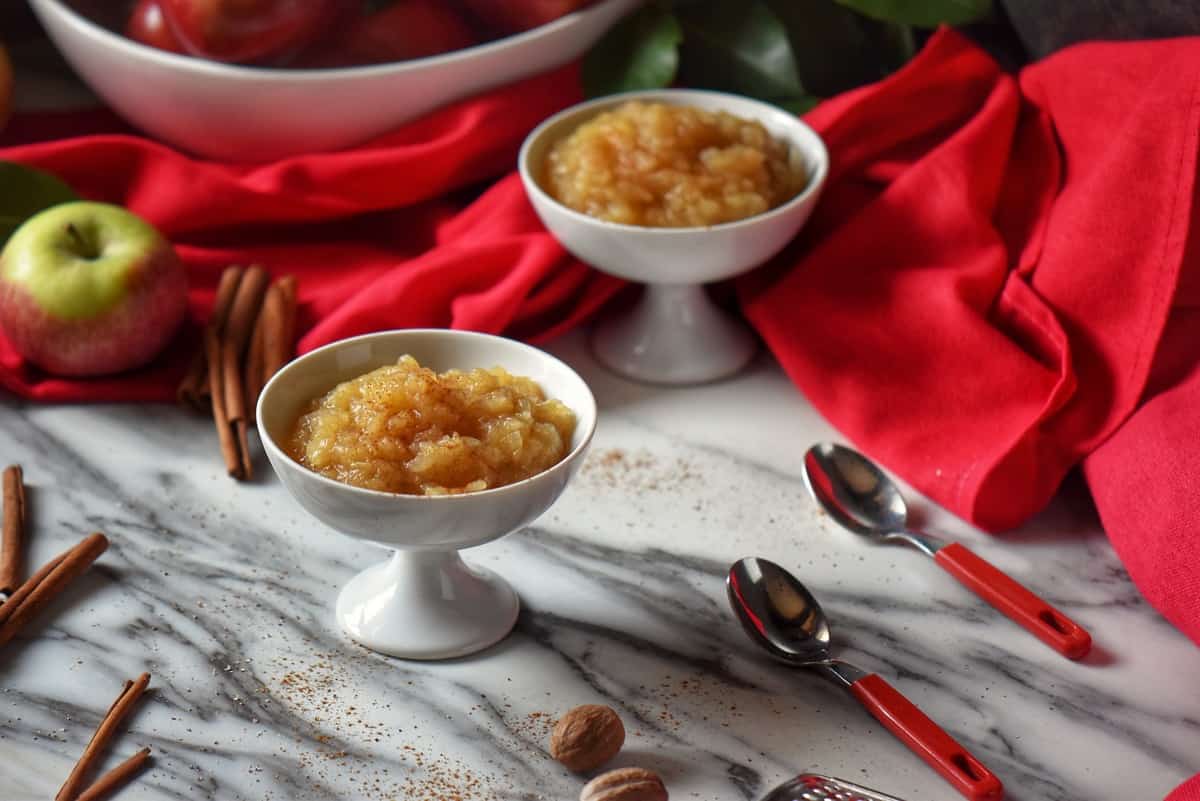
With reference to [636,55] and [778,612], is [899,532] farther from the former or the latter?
[636,55]

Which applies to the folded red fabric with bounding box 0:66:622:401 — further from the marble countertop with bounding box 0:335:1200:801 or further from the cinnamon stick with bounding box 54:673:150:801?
the cinnamon stick with bounding box 54:673:150:801

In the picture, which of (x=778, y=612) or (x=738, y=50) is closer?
(x=778, y=612)

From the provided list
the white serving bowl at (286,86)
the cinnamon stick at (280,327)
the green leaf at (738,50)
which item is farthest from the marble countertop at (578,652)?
the green leaf at (738,50)

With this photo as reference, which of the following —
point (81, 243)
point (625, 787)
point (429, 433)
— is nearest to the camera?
point (625, 787)

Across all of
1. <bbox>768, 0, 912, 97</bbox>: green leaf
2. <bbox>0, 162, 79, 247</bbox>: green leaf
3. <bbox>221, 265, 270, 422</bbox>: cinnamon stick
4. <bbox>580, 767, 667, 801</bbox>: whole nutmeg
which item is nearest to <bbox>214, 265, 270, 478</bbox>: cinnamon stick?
<bbox>221, 265, 270, 422</bbox>: cinnamon stick

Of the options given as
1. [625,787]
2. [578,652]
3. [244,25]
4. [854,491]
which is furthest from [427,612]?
[244,25]

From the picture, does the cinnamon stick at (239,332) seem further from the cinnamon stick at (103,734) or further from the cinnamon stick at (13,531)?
the cinnamon stick at (103,734)

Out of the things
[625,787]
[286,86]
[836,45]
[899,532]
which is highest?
[286,86]
